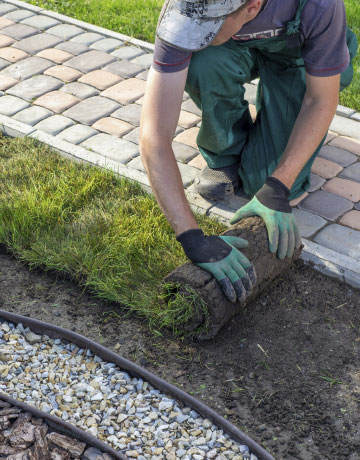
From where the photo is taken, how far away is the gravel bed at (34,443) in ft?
9.23

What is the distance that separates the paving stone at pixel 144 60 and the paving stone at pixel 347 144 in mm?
1843

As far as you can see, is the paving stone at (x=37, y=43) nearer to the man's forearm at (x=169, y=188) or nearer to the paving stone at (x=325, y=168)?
the paving stone at (x=325, y=168)

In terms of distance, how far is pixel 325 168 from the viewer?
4.66 meters

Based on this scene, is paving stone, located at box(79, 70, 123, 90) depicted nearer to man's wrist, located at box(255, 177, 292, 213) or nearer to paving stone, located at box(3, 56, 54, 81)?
paving stone, located at box(3, 56, 54, 81)

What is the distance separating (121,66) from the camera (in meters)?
5.86

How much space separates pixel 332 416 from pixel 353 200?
5.58ft

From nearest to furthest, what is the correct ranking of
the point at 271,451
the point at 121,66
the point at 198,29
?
the point at 271,451
the point at 198,29
the point at 121,66

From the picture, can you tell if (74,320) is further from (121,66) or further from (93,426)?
(121,66)

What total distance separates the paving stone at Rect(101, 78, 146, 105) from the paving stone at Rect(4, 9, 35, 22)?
5.58 feet

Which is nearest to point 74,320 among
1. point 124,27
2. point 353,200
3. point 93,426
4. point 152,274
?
point 152,274

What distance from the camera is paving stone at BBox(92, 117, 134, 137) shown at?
5.01m

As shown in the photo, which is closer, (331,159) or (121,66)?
(331,159)

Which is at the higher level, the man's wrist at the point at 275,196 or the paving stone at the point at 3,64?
the man's wrist at the point at 275,196

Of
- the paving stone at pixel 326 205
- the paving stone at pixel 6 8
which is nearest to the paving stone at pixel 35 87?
the paving stone at pixel 6 8
